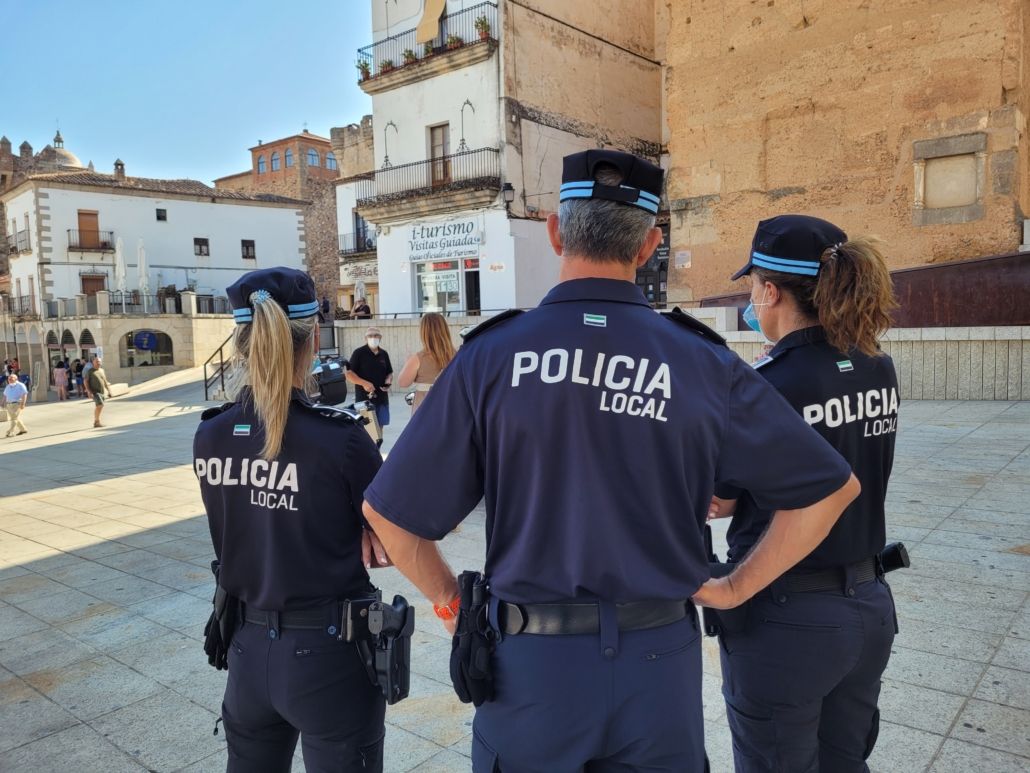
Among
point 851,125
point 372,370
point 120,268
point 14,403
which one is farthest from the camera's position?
point 120,268

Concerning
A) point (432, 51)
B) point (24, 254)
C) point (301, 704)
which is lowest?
point (301, 704)

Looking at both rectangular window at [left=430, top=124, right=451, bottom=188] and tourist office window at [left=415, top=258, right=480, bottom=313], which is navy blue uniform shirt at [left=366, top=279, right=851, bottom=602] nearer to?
tourist office window at [left=415, top=258, right=480, bottom=313]

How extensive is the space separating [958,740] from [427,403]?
2.75m

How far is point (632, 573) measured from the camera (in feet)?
5.10

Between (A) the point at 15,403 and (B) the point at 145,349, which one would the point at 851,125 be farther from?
(B) the point at 145,349

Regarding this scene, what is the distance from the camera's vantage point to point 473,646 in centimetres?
162

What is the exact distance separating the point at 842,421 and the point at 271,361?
163 cm

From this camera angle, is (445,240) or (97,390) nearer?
(97,390)

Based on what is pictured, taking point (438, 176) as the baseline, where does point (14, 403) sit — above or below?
below

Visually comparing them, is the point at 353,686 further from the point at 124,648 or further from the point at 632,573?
the point at 124,648

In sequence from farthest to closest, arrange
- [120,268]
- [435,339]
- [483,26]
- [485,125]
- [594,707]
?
[120,268] → [485,125] → [483,26] → [435,339] → [594,707]

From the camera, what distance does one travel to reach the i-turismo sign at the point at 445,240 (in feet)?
74.6

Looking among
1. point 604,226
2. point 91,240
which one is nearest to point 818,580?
point 604,226

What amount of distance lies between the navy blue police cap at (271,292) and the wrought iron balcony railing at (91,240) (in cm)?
3940
